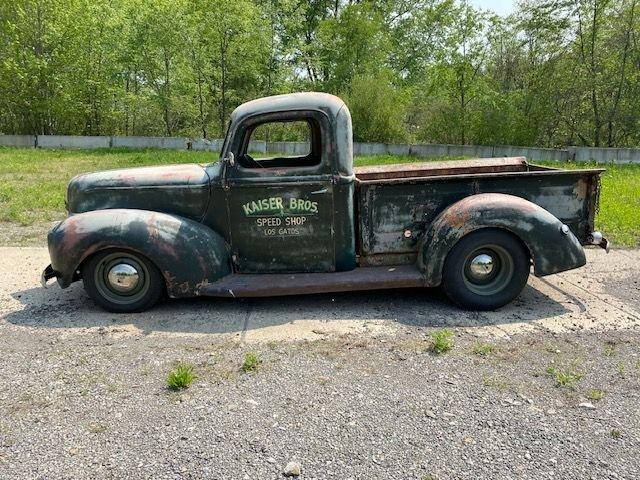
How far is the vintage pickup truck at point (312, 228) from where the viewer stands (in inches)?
179

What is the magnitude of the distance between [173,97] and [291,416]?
855 inches

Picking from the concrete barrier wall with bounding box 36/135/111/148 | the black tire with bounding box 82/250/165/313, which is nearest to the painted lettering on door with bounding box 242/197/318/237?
the black tire with bounding box 82/250/165/313

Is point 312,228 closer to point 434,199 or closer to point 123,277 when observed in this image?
point 434,199

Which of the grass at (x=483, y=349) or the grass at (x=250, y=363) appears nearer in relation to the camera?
the grass at (x=250, y=363)

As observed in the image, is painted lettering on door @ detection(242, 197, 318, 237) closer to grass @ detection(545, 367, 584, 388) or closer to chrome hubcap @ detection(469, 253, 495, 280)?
chrome hubcap @ detection(469, 253, 495, 280)

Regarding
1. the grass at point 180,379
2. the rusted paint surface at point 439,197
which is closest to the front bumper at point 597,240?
the rusted paint surface at point 439,197

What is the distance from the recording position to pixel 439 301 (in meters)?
5.02

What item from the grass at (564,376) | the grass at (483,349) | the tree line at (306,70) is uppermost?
the tree line at (306,70)

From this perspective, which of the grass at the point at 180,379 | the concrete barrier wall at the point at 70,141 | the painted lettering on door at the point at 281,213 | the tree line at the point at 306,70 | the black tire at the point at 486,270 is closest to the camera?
the grass at the point at 180,379

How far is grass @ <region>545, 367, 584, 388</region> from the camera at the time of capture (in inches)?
138

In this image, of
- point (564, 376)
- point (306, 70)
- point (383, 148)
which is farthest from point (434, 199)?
point (306, 70)

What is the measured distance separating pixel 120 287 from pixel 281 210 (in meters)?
1.63

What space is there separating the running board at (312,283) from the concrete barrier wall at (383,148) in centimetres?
752

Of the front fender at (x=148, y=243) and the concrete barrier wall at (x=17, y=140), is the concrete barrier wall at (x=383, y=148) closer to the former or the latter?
the concrete barrier wall at (x=17, y=140)
